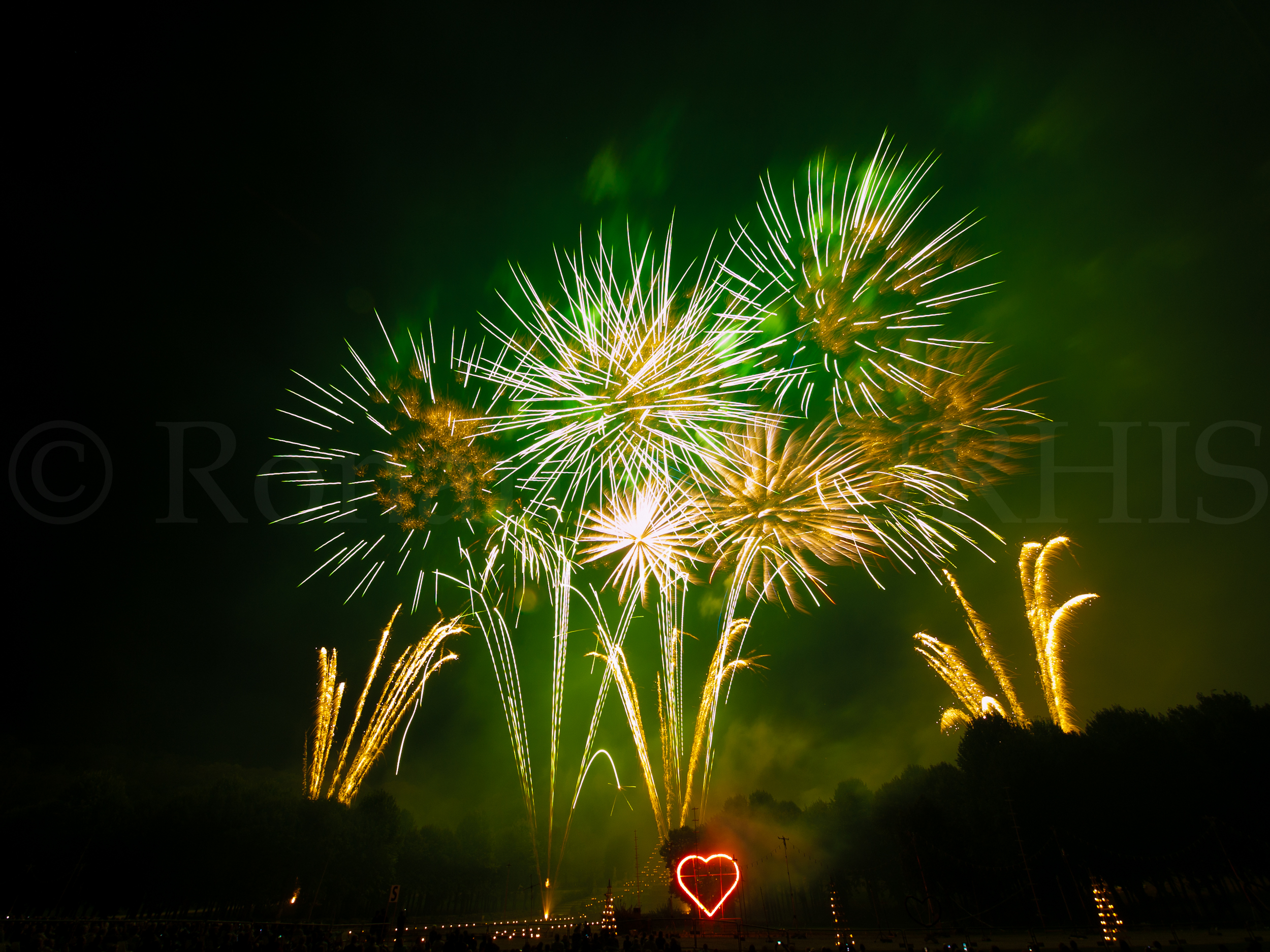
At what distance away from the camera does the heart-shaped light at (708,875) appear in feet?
82.7

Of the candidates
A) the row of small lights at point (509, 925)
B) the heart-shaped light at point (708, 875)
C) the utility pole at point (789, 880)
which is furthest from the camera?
the utility pole at point (789, 880)

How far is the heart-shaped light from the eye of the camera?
82.7ft

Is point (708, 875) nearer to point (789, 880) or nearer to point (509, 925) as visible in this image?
point (789, 880)

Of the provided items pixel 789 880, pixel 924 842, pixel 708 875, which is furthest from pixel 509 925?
pixel 924 842

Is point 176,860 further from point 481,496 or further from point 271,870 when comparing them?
point 481,496

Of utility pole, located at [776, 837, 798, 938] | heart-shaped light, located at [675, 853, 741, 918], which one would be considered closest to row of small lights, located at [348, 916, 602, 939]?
heart-shaped light, located at [675, 853, 741, 918]

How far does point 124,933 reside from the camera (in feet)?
72.4

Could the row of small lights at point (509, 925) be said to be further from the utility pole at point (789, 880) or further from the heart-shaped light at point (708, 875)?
the utility pole at point (789, 880)

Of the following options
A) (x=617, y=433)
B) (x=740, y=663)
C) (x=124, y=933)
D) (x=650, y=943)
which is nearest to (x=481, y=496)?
(x=617, y=433)

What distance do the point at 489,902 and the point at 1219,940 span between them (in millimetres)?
82865

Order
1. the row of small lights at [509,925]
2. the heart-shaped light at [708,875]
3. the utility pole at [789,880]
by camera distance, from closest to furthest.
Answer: the heart-shaped light at [708,875] → the row of small lights at [509,925] → the utility pole at [789,880]

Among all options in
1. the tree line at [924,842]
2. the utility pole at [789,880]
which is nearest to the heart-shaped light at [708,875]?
the utility pole at [789,880]

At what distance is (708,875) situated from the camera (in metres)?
26.0

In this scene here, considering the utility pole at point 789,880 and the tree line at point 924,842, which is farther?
the utility pole at point 789,880
